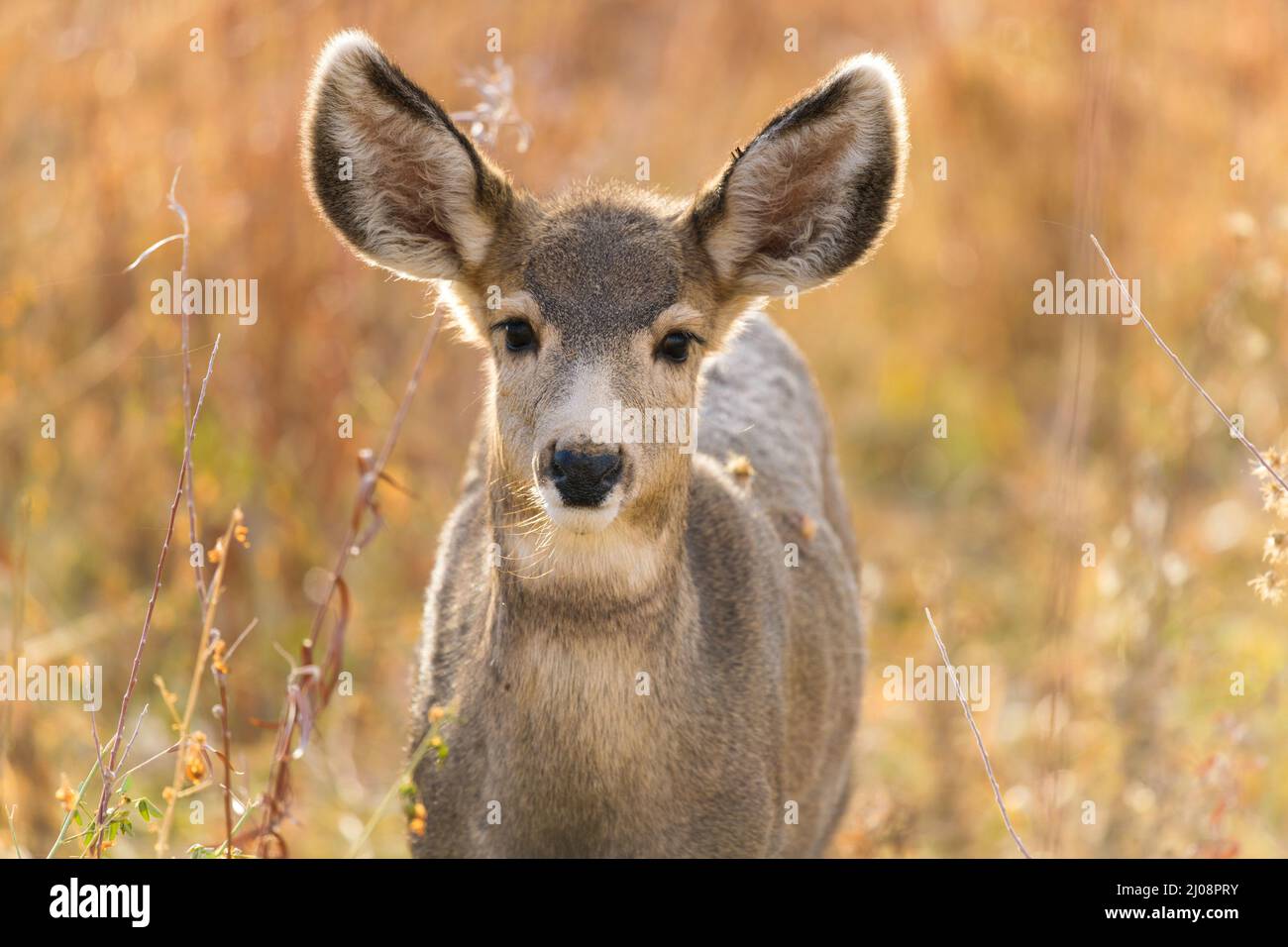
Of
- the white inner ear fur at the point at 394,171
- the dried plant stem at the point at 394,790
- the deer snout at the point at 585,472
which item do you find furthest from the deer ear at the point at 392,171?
the dried plant stem at the point at 394,790

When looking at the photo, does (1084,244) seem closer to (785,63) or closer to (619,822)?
(619,822)

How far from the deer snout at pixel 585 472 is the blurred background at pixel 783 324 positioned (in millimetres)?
1919

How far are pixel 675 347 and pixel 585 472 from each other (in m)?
0.74

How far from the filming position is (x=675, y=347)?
16.9 feet

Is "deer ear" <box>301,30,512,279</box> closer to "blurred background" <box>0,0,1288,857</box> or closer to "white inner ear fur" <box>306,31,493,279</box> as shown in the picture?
"white inner ear fur" <box>306,31,493,279</box>

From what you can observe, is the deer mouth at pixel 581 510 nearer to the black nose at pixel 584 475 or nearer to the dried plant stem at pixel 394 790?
the black nose at pixel 584 475

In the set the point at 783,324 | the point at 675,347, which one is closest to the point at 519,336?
the point at 675,347

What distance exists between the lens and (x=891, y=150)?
17.3 ft

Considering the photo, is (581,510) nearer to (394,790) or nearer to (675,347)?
(675,347)

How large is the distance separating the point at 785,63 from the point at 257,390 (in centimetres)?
655

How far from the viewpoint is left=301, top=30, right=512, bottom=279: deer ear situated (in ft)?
16.5
